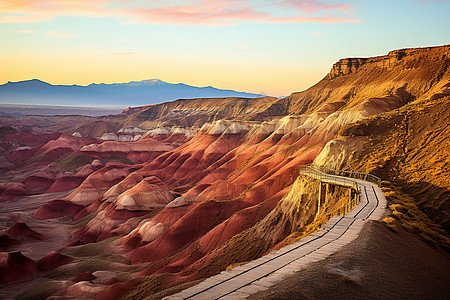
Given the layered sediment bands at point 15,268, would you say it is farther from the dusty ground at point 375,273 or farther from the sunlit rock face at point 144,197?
the dusty ground at point 375,273

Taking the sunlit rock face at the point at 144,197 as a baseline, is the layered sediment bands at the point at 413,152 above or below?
above

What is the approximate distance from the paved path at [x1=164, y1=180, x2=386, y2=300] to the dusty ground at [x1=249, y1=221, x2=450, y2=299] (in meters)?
0.42

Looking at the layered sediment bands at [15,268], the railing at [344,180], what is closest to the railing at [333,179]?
the railing at [344,180]

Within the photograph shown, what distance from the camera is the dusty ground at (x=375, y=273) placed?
11.1m

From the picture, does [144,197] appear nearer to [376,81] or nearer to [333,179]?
[333,179]

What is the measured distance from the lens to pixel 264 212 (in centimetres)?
4741

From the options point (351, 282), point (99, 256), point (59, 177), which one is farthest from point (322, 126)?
point (59, 177)

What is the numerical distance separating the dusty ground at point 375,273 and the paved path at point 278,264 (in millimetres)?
416

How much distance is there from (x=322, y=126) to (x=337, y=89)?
49.4m

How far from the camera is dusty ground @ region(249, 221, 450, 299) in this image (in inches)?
439

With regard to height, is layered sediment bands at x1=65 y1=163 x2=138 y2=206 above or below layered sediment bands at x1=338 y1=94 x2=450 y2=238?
below

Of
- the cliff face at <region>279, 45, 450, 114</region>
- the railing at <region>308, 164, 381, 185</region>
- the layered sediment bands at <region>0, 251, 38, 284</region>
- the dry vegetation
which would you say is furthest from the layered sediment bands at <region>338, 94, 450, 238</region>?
the layered sediment bands at <region>0, 251, 38, 284</region>

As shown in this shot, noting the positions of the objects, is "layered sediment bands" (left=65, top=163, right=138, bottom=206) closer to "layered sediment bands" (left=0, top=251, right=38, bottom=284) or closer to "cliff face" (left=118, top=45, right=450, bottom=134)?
"layered sediment bands" (left=0, top=251, right=38, bottom=284)

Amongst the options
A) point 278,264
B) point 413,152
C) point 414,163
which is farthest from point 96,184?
point 278,264
